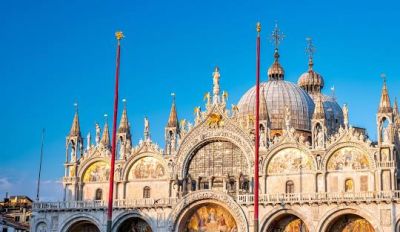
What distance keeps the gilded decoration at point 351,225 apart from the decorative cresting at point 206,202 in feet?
21.5

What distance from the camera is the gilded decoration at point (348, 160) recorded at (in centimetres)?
5388

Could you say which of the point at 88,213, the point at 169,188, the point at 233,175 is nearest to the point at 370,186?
the point at 233,175

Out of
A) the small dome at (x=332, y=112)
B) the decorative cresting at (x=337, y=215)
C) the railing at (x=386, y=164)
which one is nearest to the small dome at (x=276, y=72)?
the small dome at (x=332, y=112)

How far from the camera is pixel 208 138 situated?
59.7m

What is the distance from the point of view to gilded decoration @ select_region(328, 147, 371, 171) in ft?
A: 177

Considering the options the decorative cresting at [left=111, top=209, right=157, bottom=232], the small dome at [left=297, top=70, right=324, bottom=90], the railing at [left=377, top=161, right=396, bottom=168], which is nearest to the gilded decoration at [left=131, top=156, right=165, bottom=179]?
the decorative cresting at [left=111, top=209, right=157, bottom=232]

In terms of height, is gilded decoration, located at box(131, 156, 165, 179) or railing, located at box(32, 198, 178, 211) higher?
gilded decoration, located at box(131, 156, 165, 179)

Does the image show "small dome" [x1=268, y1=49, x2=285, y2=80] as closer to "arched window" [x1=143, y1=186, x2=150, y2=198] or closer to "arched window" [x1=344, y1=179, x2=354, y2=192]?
"arched window" [x1=143, y1=186, x2=150, y2=198]

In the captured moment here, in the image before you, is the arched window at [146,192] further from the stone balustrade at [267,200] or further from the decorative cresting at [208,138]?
the decorative cresting at [208,138]

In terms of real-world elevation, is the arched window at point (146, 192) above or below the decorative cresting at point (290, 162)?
below

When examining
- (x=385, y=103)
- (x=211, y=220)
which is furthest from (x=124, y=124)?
(x=385, y=103)

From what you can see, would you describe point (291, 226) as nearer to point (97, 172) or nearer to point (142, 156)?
point (142, 156)

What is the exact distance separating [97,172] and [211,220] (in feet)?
40.6

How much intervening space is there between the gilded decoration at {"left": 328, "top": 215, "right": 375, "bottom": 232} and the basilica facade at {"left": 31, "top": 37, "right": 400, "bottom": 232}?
0.07 metres
